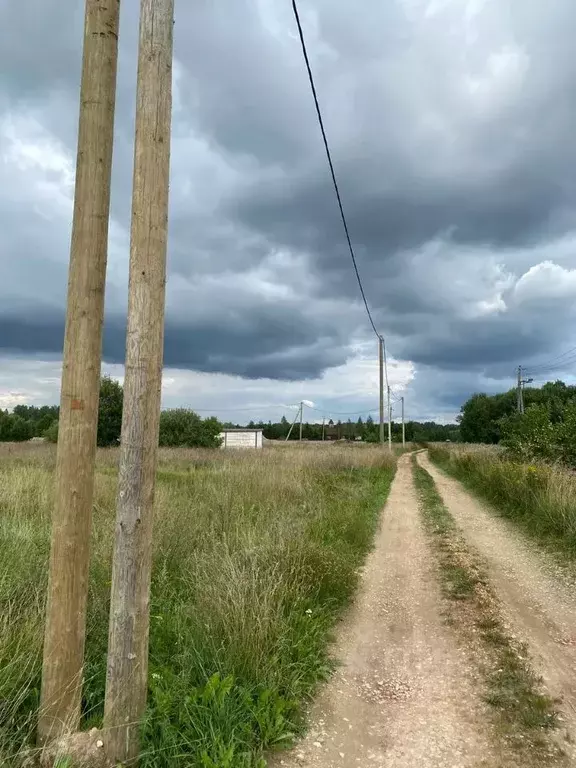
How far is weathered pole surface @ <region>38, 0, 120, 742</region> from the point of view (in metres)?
2.75

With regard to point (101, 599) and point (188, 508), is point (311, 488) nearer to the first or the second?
point (188, 508)

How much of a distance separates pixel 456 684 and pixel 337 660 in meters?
0.95

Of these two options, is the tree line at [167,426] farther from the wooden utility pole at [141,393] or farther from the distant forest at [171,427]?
the wooden utility pole at [141,393]

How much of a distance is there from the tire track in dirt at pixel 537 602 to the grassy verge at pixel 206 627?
5.44ft

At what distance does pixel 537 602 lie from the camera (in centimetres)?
576

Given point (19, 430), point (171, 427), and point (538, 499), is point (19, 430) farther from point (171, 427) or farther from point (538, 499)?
point (538, 499)

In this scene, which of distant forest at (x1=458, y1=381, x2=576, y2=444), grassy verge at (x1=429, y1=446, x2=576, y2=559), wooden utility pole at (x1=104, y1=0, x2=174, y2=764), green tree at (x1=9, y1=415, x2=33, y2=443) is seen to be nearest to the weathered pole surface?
wooden utility pole at (x1=104, y1=0, x2=174, y2=764)

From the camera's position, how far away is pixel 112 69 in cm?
299

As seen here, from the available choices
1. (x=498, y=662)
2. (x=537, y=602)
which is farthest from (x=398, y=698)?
(x=537, y=602)

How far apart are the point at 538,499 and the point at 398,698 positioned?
25.8 feet

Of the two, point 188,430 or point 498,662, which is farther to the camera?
point 188,430

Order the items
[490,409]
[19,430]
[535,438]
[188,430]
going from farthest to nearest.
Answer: [490,409] → [19,430] → [188,430] → [535,438]

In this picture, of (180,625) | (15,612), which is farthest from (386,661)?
(15,612)

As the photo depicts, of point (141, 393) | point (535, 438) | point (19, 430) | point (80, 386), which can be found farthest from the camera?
point (19, 430)
